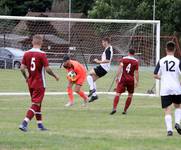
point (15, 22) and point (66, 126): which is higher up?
point (15, 22)

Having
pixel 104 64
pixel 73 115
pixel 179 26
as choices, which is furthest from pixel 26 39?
pixel 179 26

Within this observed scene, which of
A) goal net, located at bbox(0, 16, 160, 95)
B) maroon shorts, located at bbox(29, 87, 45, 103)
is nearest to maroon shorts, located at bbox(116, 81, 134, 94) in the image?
maroon shorts, located at bbox(29, 87, 45, 103)

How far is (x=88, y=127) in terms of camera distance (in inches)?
546

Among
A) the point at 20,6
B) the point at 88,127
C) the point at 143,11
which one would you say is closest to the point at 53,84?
the point at 88,127

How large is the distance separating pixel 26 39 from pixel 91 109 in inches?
466

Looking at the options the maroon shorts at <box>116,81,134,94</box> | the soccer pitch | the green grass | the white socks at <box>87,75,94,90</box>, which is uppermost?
the maroon shorts at <box>116,81,134,94</box>

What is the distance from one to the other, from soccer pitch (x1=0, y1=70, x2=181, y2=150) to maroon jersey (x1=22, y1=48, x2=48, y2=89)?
982 millimetres

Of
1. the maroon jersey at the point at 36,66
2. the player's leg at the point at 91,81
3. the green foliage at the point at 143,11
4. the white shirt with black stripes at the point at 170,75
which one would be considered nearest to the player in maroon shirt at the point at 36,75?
the maroon jersey at the point at 36,66

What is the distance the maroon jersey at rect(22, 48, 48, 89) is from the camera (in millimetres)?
13102

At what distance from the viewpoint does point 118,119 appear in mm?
15867

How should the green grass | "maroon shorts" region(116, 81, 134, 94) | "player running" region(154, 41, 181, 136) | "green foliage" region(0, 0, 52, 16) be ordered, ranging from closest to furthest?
"player running" region(154, 41, 181, 136) < "maroon shorts" region(116, 81, 134, 94) < the green grass < "green foliage" region(0, 0, 52, 16)

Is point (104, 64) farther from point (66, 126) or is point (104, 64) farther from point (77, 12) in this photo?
point (77, 12)

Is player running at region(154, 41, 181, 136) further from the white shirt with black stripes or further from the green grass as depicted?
the green grass

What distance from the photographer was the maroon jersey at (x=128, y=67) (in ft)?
56.2
